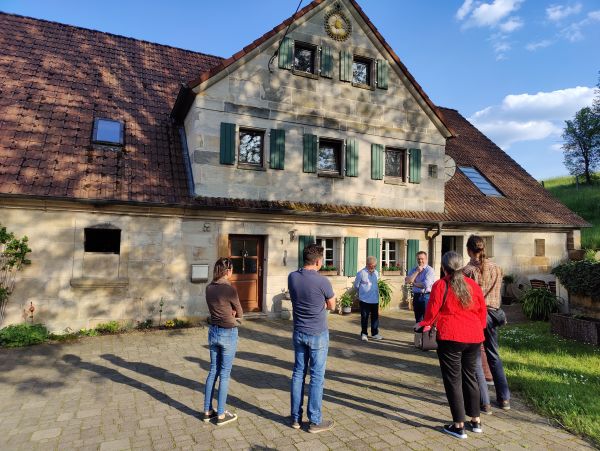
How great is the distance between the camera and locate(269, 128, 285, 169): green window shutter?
11.1m

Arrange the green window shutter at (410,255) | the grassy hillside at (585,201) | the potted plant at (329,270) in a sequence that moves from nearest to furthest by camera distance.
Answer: the potted plant at (329,270) → the green window shutter at (410,255) → the grassy hillside at (585,201)

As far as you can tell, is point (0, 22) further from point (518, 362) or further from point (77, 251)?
point (518, 362)

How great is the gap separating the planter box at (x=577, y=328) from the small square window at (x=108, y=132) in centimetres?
1137

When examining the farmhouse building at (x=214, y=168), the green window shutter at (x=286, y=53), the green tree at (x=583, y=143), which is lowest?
the farmhouse building at (x=214, y=168)

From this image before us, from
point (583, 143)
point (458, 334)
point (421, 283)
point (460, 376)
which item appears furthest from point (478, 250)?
point (583, 143)


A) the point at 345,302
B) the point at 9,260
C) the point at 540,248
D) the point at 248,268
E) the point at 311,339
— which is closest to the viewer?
the point at 311,339

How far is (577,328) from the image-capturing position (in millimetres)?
8305

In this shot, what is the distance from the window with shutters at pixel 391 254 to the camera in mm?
12834

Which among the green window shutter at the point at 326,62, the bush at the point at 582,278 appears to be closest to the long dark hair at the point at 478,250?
the bush at the point at 582,278

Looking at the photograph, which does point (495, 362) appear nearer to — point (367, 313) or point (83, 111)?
point (367, 313)

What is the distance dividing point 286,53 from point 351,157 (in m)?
3.53

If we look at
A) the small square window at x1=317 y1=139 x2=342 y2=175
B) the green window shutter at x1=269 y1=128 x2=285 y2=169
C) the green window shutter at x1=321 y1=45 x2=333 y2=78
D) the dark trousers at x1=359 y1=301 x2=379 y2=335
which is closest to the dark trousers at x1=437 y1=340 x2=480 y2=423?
the dark trousers at x1=359 y1=301 x2=379 y2=335

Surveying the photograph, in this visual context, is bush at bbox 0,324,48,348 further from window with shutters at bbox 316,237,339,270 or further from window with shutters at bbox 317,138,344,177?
window with shutters at bbox 317,138,344,177

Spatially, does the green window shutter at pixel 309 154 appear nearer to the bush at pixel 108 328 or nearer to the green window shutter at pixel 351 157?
the green window shutter at pixel 351 157
